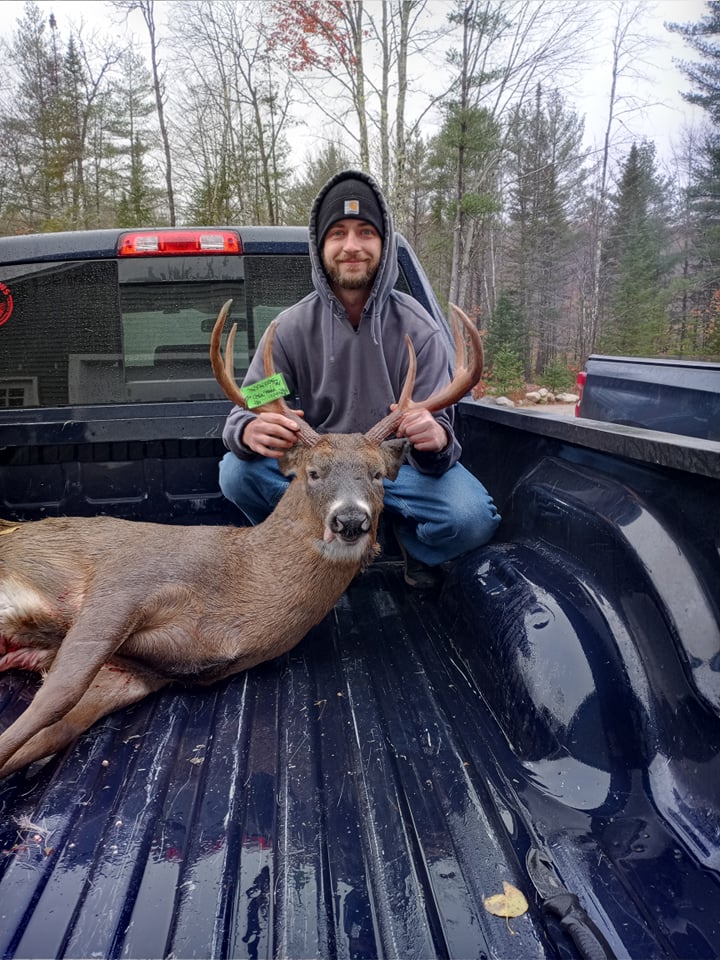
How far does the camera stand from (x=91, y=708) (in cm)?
234

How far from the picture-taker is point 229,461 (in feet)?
10.2

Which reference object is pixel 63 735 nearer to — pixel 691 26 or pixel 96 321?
pixel 96 321

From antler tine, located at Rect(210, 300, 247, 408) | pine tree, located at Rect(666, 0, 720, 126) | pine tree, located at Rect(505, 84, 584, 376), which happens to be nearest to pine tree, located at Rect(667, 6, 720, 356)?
pine tree, located at Rect(666, 0, 720, 126)

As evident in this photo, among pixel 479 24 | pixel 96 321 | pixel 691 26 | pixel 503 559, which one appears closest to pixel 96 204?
pixel 479 24

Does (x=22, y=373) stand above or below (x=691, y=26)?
below

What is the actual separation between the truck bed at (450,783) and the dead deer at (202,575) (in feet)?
0.48

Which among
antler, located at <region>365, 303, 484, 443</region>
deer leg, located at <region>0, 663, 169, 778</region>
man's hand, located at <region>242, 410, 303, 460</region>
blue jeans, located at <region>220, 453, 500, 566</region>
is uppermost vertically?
antler, located at <region>365, 303, 484, 443</region>

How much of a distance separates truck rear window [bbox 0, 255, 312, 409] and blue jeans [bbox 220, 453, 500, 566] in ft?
1.51

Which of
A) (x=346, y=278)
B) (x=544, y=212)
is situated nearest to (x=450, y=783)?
(x=346, y=278)

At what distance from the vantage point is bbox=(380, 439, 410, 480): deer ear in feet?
9.43

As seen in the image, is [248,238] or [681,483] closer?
[681,483]

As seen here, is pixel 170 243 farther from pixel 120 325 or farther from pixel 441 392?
pixel 441 392

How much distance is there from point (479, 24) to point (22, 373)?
13704 mm

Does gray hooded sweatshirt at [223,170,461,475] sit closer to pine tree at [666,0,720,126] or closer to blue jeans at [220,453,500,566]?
blue jeans at [220,453,500,566]
